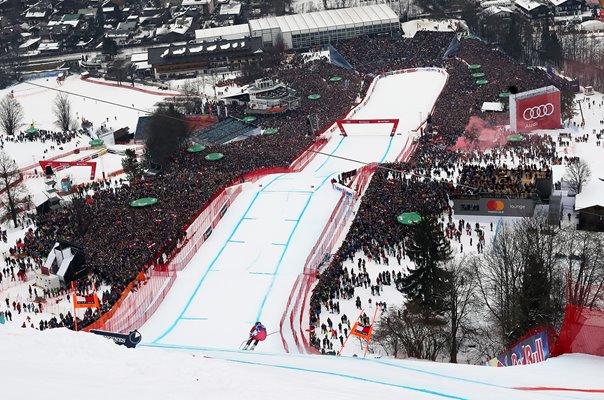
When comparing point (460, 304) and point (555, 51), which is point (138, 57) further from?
point (460, 304)

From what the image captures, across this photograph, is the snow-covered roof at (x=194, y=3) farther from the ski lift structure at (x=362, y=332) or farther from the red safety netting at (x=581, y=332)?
the red safety netting at (x=581, y=332)

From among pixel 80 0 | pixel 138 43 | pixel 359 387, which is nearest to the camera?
pixel 359 387

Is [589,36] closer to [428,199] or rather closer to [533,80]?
[533,80]

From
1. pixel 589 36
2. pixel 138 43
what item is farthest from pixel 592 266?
pixel 138 43

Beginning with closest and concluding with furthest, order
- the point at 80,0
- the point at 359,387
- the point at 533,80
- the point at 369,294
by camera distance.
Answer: the point at 359,387 < the point at 369,294 < the point at 533,80 < the point at 80,0

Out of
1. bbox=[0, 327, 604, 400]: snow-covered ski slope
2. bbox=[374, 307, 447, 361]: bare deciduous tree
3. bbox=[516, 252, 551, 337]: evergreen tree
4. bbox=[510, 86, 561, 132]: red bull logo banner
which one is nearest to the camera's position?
bbox=[0, 327, 604, 400]: snow-covered ski slope

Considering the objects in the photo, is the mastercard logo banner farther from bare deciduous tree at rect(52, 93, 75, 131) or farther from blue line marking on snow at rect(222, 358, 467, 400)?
bare deciduous tree at rect(52, 93, 75, 131)

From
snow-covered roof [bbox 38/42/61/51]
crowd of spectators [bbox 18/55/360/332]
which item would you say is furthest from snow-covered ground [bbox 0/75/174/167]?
snow-covered roof [bbox 38/42/61/51]

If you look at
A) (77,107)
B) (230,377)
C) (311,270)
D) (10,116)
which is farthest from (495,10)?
(230,377)
